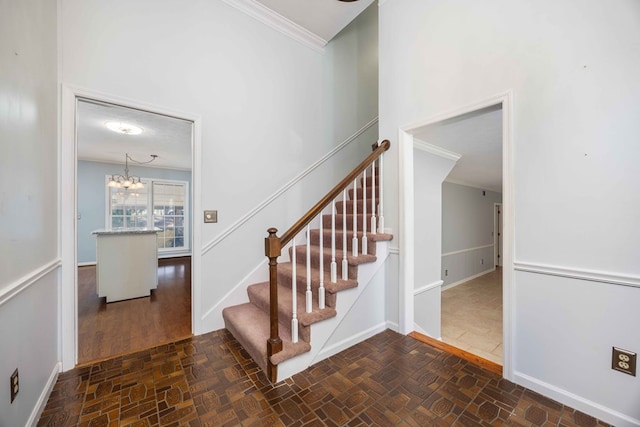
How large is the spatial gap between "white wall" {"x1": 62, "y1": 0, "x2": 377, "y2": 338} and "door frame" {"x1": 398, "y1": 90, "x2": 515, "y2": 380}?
4.20ft

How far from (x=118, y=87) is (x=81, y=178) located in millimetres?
5668

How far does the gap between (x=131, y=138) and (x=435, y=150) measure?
4968 millimetres

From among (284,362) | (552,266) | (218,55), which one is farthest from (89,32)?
(552,266)

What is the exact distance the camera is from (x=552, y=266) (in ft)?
5.12

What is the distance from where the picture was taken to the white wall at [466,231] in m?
5.28

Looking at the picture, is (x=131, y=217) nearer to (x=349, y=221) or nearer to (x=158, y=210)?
(x=158, y=210)

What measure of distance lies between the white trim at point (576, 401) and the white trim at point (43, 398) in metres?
2.91

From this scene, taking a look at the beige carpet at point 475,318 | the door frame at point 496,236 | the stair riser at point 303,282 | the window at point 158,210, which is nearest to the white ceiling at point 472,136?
the stair riser at point 303,282

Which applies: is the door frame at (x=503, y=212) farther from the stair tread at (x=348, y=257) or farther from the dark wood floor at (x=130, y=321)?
the dark wood floor at (x=130, y=321)

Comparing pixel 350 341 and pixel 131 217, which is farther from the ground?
pixel 131 217

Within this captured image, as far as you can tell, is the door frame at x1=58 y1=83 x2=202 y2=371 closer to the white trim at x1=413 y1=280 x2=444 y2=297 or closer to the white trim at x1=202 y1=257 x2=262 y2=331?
the white trim at x1=202 y1=257 x2=262 y2=331

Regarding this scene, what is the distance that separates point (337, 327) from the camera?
6.84 ft

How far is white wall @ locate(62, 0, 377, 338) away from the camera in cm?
201

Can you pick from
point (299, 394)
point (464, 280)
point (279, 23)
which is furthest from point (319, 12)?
point (464, 280)
